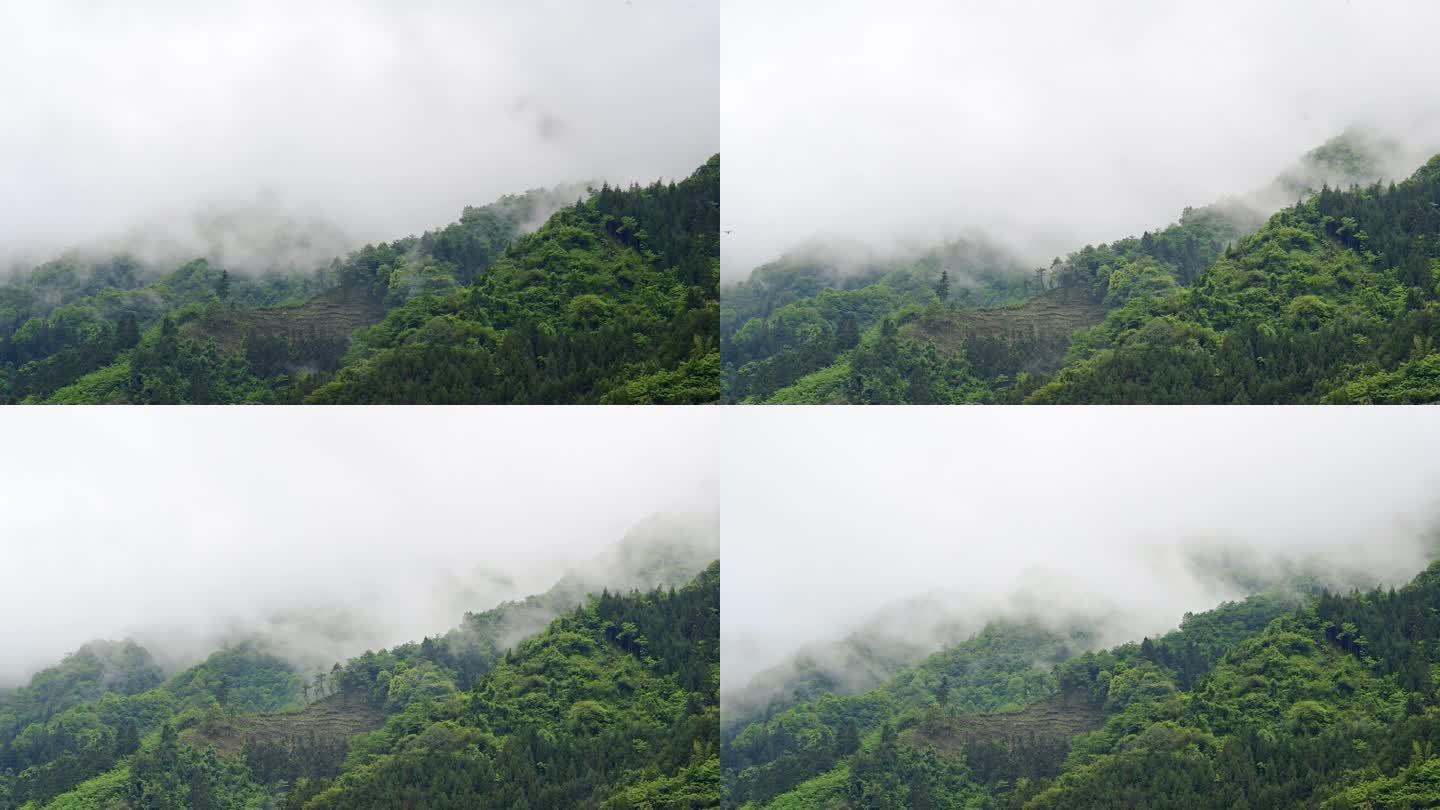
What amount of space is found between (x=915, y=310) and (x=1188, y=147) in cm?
153

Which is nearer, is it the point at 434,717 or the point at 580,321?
the point at 434,717

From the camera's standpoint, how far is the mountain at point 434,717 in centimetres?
673

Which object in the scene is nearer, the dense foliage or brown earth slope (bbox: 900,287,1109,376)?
the dense foliage

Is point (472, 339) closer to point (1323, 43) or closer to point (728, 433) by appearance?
point (728, 433)

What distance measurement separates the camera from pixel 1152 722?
23.2ft

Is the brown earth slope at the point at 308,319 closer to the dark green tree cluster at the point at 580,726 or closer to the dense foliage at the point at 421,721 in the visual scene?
the dense foliage at the point at 421,721

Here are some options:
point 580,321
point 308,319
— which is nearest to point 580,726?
point 580,321

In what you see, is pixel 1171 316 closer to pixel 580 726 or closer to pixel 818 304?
pixel 818 304

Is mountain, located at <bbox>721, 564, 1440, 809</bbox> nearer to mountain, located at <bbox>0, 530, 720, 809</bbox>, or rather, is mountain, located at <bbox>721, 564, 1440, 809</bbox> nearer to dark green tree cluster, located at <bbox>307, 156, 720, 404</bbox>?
mountain, located at <bbox>0, 530, 720, 809</bbox>

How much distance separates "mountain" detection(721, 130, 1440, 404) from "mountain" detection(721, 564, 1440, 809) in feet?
3.63

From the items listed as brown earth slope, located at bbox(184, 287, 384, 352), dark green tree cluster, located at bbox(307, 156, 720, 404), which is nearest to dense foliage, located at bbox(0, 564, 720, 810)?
dark green tree cluster, located at bbox(307, 156, 720, 404)

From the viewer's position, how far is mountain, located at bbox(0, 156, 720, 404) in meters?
6.79

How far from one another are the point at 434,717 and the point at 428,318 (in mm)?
1921

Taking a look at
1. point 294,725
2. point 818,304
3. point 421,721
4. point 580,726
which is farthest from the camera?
point 818,304
